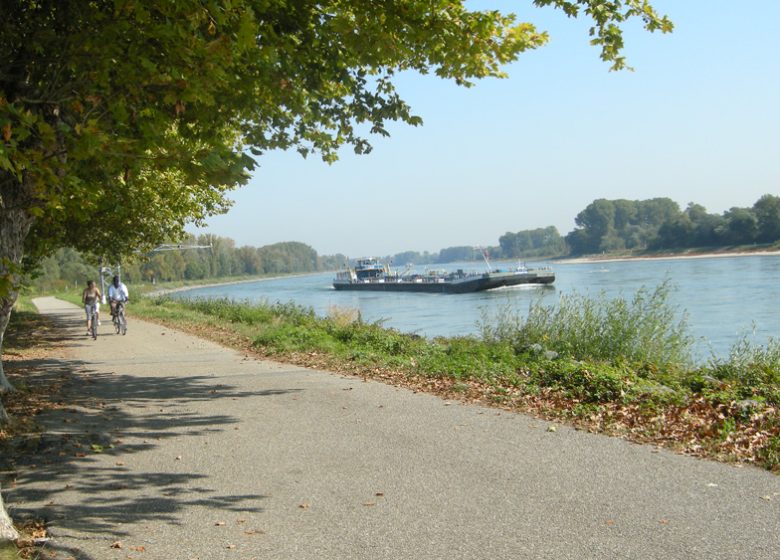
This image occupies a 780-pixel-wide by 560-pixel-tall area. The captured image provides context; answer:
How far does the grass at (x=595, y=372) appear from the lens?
21.8ft

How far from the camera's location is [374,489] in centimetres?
528

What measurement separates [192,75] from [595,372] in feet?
18.3

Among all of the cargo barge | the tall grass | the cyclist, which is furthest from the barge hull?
the tall grass

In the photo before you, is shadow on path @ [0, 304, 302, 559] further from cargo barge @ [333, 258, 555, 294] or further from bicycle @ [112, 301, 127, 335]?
cargo barge @ [333, 258, 555, 294]

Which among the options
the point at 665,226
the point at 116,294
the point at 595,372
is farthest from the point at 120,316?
the point at 665,226

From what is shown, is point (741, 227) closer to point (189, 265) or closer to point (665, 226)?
point (665, 226)

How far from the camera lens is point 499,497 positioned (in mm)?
5016

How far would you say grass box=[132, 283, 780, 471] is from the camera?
6637 mm

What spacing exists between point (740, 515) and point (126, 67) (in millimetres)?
6081

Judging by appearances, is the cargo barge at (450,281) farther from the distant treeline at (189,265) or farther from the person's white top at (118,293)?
the person's white top at (118,293)

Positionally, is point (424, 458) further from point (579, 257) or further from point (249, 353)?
point (579, 257)

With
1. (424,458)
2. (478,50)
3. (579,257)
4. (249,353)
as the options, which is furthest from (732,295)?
(579,257)

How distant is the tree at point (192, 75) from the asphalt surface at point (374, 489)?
1.63m

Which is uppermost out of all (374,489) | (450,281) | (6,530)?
(6,530)
